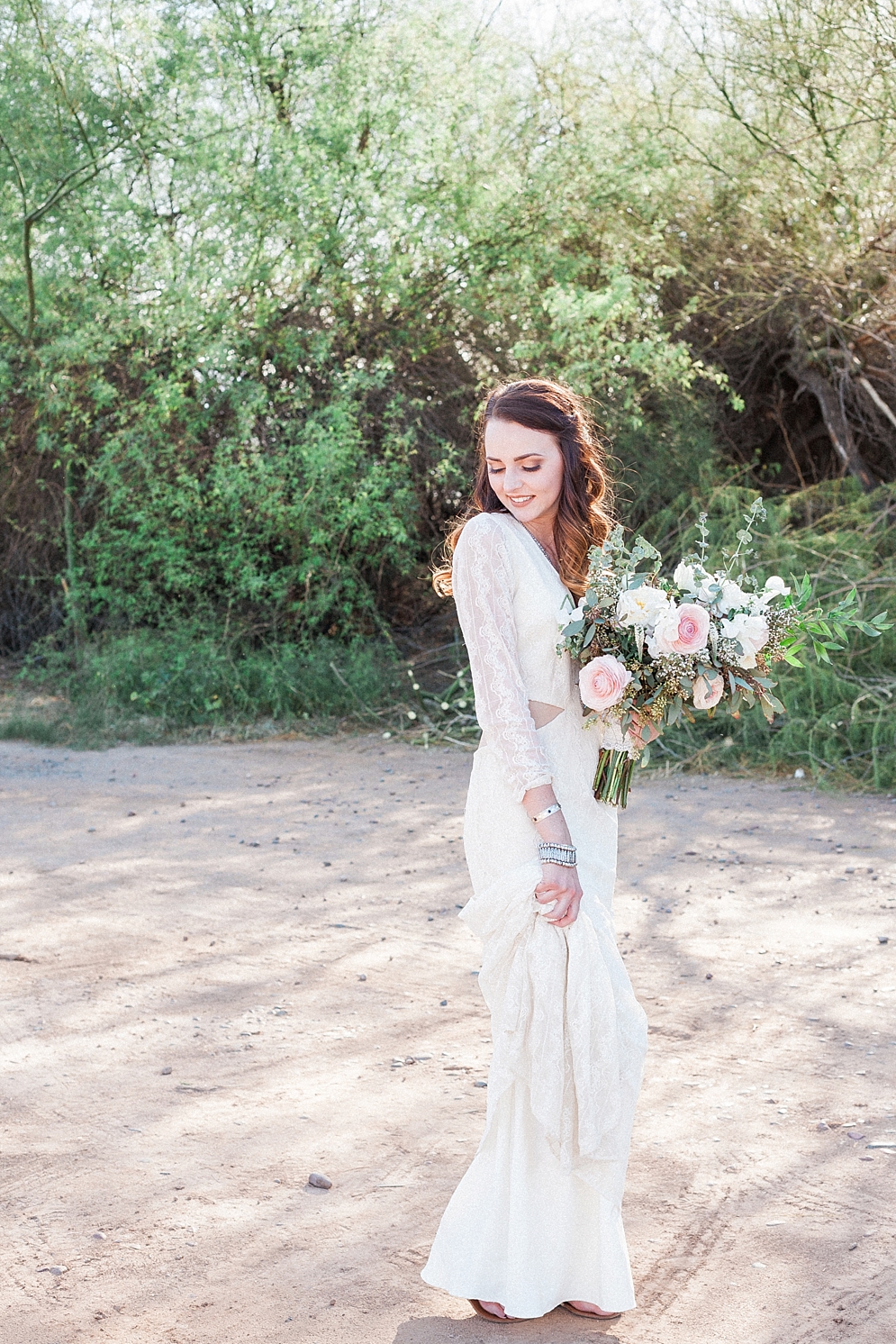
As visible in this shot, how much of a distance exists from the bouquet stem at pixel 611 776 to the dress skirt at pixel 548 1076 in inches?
0.9

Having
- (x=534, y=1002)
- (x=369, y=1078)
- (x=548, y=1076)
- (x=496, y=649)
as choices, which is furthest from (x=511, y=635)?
(x=369, y=1078)

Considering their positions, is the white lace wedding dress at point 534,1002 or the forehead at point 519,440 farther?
the forehead at point 519,440

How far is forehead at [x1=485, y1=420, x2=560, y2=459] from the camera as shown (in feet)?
7.83

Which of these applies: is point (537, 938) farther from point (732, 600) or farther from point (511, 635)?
point (732, 600)

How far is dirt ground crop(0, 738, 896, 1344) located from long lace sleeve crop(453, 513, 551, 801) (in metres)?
1.03

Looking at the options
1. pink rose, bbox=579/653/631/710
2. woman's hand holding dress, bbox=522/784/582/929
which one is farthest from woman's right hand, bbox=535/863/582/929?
pink rose, bbox=579/653/631/710

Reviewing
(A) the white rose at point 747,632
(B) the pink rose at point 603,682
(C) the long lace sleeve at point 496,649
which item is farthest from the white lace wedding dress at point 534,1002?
(A) the white rose at point 747,632

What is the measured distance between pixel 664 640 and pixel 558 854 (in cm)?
42

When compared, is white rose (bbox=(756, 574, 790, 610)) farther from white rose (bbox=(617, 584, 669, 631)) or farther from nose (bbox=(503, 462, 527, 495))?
nose (bbox=(503, 462, 527, 495))

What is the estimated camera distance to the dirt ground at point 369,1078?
2447 mm

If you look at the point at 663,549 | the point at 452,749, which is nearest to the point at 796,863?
the point at 452,749

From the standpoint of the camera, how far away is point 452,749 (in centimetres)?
856

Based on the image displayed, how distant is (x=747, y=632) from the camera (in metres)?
2.32

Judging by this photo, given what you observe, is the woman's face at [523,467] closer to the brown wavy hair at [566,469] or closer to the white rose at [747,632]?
the brown wavy hair at [566,469]
